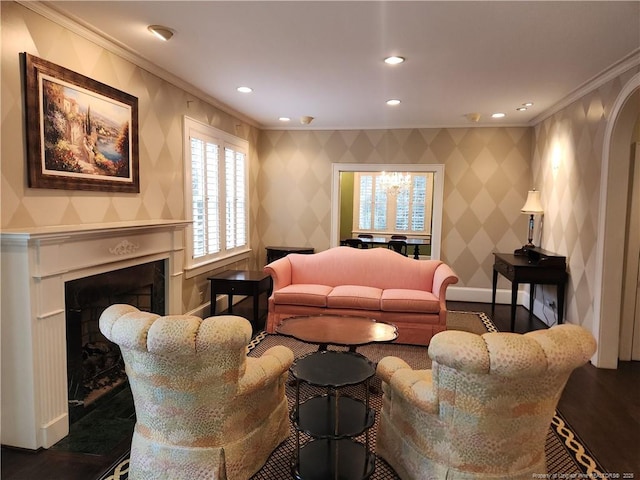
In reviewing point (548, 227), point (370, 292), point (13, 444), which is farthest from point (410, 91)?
point (13, 444)

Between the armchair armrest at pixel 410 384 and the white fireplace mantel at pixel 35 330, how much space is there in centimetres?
190

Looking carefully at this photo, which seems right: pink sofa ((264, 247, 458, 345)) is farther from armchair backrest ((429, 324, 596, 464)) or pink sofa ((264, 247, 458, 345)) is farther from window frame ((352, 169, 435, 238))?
window frame ((352, 169, 435, 238))

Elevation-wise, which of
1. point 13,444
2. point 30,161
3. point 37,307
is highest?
point 30,161

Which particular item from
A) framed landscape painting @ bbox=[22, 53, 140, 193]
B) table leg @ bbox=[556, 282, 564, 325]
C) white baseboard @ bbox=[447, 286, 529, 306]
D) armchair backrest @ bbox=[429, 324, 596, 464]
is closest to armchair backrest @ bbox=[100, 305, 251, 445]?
armchair backrest @ bbox=[429, 324, 596, 464]

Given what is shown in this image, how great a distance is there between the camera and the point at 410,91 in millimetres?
4309

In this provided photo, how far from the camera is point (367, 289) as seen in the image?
15.0 ft

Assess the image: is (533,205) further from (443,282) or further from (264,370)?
(264,370)

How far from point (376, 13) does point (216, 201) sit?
3129 millimetres

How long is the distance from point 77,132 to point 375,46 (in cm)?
223

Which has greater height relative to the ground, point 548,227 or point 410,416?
point 548,227

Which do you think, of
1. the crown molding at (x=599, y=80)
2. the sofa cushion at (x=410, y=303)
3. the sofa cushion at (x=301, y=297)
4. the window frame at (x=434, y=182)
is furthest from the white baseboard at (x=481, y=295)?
the sofa cushion at (x=301, y=297)

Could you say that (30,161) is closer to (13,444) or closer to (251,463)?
(13,444)

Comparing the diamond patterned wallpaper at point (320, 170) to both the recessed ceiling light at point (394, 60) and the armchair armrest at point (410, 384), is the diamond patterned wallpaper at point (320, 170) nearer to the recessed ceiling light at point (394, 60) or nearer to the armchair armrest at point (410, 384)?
the recessed ceiling light at point (394, 60)

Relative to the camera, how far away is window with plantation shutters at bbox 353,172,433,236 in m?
9.46
